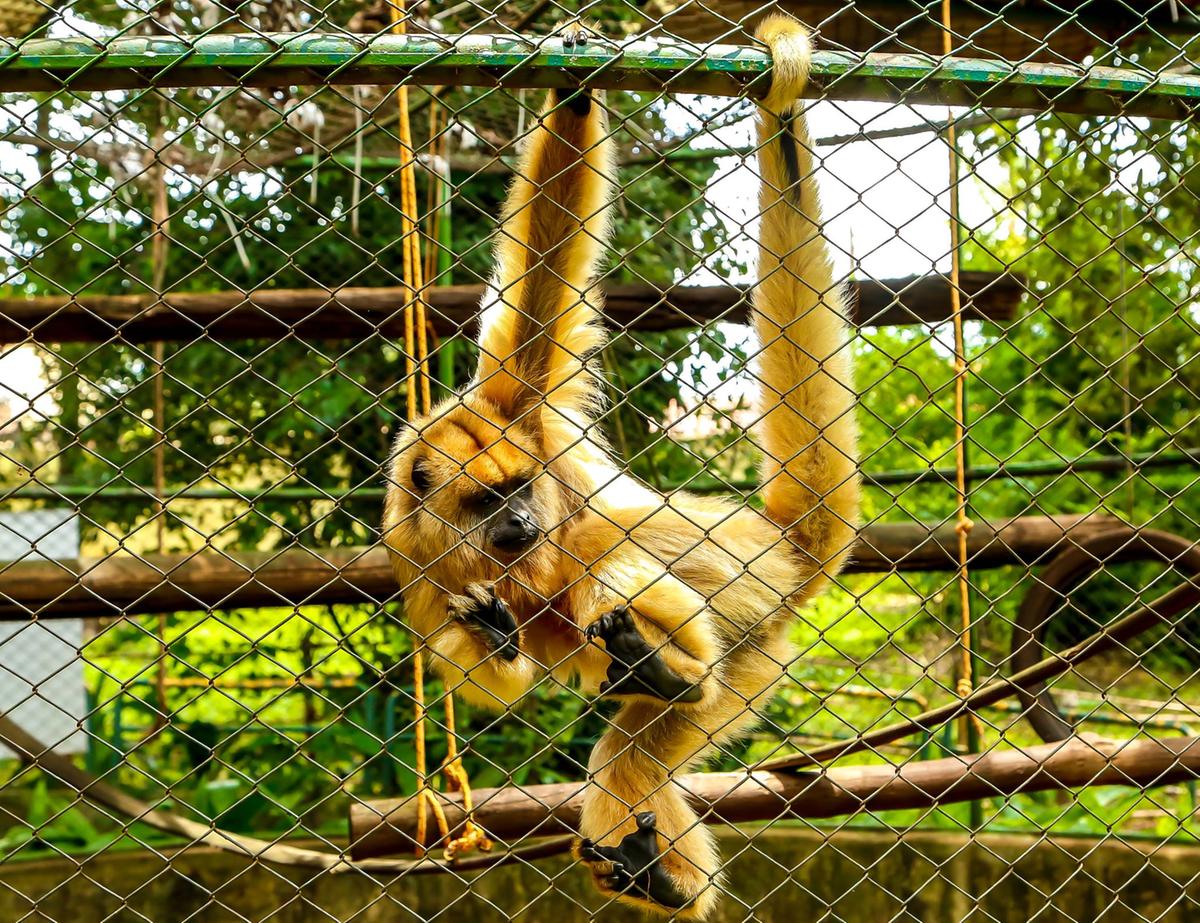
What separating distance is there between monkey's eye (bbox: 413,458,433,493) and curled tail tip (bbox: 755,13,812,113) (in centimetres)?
153

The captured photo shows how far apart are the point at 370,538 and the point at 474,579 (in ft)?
11.6

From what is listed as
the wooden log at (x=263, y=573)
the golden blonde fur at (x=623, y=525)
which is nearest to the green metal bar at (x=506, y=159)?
the wooden log at (x=263, y=573)

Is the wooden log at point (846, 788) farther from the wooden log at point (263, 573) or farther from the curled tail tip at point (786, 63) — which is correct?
the curled tail tip at point (786, 63)

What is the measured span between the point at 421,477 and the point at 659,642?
91 centimetres

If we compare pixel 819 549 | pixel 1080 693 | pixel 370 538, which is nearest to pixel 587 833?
pixel 819 549

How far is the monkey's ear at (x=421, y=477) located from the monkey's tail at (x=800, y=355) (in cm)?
106

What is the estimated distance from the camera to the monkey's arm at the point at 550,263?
302cm

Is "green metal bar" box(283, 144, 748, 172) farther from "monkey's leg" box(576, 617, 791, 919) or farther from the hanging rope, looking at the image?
"monkey's leg" box(576, 617, 791, 919)

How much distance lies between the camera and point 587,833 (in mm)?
3359

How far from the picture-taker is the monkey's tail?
2.82m

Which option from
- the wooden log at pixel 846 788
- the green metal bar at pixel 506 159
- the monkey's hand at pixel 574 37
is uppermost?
the green metal bar at pixel 506 159

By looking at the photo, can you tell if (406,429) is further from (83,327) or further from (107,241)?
(107,241)

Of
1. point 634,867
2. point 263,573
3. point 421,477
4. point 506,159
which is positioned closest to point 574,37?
point 421,477

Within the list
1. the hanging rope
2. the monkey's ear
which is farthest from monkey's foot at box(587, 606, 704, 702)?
the hanging rope
